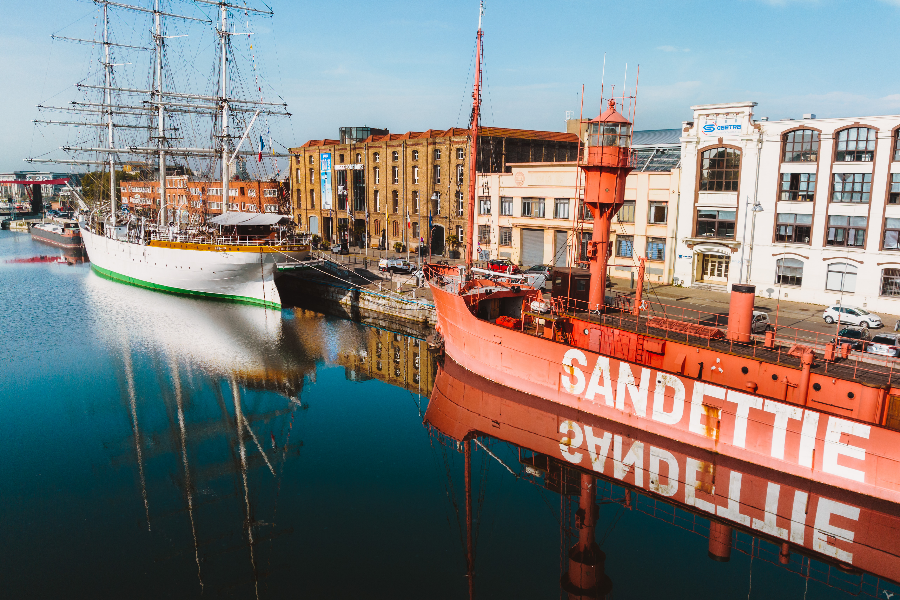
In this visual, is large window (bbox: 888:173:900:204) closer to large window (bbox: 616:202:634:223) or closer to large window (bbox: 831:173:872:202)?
large window (bbox: 831:173:872:202)

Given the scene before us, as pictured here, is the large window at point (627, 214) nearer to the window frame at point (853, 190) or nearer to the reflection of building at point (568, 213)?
the reflection of building at point (568, 213)

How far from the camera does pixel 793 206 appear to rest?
134ft

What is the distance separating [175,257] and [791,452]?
157ft

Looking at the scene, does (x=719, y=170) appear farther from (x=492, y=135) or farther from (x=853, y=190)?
(x=492, y=135)

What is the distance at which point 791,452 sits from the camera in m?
19.8

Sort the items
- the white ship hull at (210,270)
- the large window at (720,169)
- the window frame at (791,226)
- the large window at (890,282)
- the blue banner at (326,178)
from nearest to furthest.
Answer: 1. the large window at (890,282)
2. the window frame at (791,226)
3. the large window at (720,169)
4. the white ship hull at (210,270)
5. the blue banner at (326,178)

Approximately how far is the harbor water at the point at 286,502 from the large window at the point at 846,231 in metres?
27.9

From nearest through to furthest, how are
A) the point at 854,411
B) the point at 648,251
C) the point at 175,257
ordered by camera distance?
1. the point at 854,411
2. the point at 648,251
3. the point at 175,257

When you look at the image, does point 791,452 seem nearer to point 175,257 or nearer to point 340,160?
point 175,257

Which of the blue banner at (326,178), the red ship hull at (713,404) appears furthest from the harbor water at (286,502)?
the blue banner at (326,178)

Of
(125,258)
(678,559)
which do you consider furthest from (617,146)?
(125,258)

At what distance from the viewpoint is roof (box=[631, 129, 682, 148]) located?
5615 centimetres

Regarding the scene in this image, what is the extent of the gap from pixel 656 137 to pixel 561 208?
14.8m

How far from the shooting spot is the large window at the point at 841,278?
128ft
